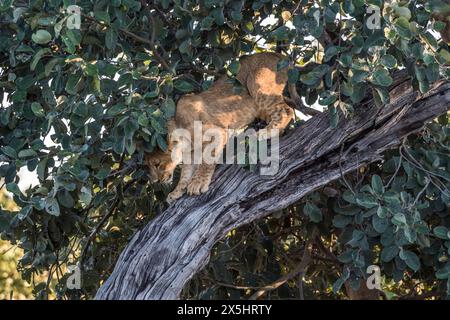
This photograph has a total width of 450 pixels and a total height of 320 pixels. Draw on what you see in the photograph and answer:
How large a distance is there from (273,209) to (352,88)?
106 centimetres

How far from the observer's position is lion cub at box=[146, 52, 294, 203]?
5.88 meters

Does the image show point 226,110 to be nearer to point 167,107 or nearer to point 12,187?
point 167,107

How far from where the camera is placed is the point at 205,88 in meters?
5.63

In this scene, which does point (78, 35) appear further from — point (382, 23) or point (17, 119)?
point (382, 23)

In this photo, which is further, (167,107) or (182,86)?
(182,86)

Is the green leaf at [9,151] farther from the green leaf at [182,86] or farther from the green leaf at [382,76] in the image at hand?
the green leaf at [382,76]

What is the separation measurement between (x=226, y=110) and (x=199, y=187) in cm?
70

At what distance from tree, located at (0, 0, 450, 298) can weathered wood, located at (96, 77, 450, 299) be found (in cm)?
1

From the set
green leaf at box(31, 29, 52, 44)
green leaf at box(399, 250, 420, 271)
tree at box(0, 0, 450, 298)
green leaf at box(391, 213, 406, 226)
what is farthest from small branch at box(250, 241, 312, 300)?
green leaf at box(31, 29, 52, 44)

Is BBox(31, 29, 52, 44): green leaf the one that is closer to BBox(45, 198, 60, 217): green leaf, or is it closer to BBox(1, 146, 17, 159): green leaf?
BBox(1, 146, 17, 159): green leaf

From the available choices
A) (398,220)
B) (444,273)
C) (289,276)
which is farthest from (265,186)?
(289,276)

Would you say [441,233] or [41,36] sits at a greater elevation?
[41,36]

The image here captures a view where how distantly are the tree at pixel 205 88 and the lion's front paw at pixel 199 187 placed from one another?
6 centimetres

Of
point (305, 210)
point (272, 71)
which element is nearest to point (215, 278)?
point (305, 210)
